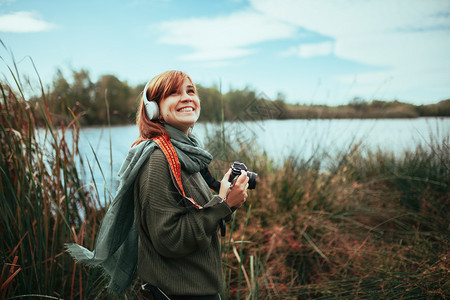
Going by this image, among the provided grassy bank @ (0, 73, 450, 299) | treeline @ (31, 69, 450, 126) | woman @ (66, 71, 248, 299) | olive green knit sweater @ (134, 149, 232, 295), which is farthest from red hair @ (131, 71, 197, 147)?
treeline @ (31, 69, 450, 126)

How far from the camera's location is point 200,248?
130 centimetres

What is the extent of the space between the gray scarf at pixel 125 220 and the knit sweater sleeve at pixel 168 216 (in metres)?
0.08

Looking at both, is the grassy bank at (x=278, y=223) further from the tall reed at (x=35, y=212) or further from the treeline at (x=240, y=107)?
the treeline at (x=240, y=107)

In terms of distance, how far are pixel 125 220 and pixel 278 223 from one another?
6.89 ft

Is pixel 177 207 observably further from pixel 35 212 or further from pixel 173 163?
pixel 35 212

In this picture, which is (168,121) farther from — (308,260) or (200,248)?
(308,260)

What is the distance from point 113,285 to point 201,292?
0.48 meters

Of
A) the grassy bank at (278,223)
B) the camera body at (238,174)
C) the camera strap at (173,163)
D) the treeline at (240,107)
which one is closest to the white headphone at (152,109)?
the camera strap at (173,163)

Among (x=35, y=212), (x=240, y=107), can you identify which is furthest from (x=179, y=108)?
(x=240, y=107)

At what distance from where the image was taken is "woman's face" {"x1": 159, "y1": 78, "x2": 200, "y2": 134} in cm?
143

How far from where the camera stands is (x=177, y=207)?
1.29 metres

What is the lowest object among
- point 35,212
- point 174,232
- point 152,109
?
point 35,212

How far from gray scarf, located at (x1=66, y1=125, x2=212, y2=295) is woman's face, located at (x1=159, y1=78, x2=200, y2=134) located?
1.6 inches

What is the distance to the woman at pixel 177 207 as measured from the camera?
4.15ft
